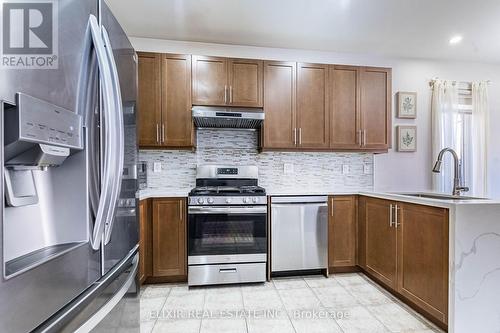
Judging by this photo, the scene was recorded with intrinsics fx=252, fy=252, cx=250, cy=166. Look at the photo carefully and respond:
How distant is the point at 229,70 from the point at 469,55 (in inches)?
122

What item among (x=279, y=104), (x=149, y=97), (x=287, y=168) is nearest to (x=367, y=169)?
(x=287, y=168)

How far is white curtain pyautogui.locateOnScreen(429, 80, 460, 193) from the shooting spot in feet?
10.5

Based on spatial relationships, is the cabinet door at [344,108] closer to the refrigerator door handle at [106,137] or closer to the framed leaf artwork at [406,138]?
the framed leaf artwork at [406,138]

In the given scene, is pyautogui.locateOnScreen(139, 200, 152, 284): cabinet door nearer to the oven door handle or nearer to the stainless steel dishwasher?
the oven door handle

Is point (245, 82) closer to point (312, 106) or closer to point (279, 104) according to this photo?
point (279, 104)

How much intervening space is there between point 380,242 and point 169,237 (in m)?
2.06

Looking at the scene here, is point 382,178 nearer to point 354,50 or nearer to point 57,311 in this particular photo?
point 354,50

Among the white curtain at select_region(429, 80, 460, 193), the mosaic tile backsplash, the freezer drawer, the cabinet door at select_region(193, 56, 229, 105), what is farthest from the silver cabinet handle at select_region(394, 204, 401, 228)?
the cabinet door at select_region(193, 56, 229, 105)

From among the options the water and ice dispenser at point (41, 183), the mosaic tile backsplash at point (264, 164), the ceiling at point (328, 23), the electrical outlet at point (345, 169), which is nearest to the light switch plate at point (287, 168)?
the mosaic tile backsplash at point (264, 164)

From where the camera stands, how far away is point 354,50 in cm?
312

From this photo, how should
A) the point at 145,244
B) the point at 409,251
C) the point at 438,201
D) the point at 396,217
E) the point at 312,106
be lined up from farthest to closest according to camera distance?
the point at 312,106, the point at 145,244, the point at 396,217, the point at 409,251, the point at 438,201

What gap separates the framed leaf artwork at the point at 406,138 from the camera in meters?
3.26

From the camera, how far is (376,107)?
2.96 meters

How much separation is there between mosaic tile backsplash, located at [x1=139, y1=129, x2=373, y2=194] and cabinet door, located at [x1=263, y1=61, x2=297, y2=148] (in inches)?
13.4
